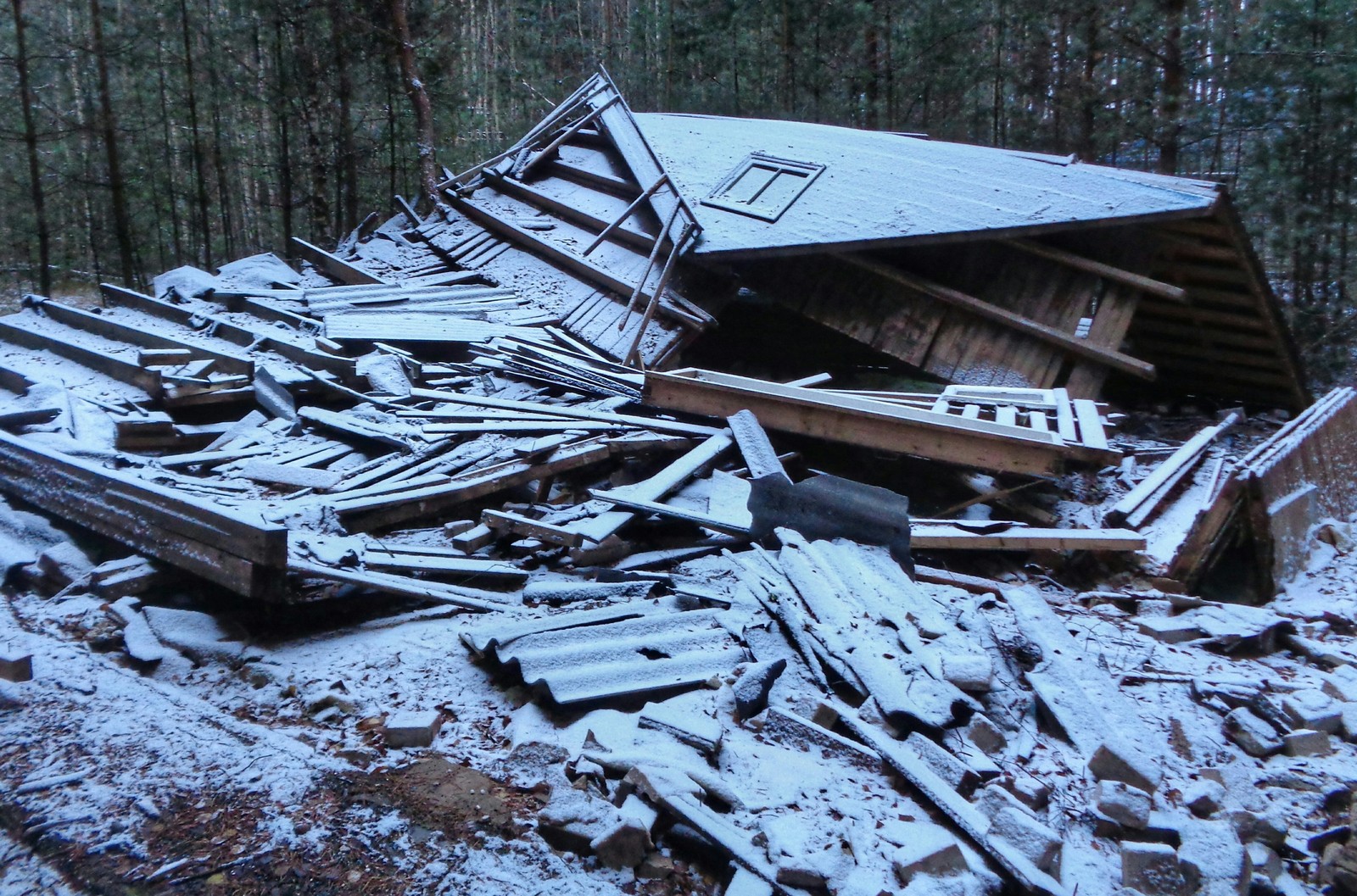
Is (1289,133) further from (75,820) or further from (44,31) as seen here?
(44,31)

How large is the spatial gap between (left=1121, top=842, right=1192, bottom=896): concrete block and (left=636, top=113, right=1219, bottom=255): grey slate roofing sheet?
582cm

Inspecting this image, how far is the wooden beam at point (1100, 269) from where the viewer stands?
303 inches

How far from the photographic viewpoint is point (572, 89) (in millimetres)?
21828

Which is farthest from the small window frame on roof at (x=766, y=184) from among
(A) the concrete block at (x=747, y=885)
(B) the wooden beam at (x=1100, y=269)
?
(A) the concrete block at (x=747, y=885)

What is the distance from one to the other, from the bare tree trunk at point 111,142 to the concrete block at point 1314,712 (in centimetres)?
1466

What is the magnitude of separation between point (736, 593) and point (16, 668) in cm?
304

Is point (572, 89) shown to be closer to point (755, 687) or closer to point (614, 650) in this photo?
point (614, 650)

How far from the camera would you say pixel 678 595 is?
183 inches

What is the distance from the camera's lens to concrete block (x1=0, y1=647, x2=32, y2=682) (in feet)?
12.0

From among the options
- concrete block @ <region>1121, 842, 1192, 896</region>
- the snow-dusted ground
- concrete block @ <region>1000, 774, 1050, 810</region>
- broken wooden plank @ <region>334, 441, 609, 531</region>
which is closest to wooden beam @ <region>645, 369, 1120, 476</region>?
broken wooden plank @ <region>334, 441, 609, 531</region>

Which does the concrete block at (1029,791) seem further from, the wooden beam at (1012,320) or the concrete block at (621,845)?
the wooden beam at (1012,320)

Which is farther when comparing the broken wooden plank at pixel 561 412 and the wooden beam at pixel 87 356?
the wooden beam at pixel 87 356

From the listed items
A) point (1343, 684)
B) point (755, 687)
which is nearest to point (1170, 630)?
point (1343, 684)

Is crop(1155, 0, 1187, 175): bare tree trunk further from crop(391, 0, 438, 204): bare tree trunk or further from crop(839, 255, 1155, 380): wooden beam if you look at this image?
crop(391, 0, 438, 204): bare tree trunk
